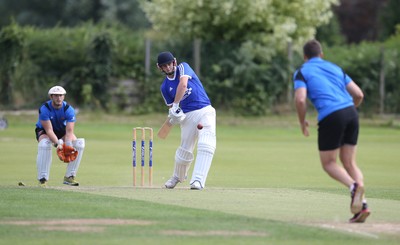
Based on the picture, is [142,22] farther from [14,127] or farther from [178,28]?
[14,127]

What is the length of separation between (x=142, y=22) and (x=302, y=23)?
2605cm

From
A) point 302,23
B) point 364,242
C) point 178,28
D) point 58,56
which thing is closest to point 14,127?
point 58,56

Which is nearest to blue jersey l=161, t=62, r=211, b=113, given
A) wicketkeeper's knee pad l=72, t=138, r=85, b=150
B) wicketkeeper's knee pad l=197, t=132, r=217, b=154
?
wicketkeeper's knee pad l=197, t=132, r=217, b=154

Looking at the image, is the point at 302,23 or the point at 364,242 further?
the point at 302,23

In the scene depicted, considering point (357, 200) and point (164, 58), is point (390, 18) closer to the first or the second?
point (164, 58)

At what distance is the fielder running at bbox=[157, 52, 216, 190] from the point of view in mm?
14336

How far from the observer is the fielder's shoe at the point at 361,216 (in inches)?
419

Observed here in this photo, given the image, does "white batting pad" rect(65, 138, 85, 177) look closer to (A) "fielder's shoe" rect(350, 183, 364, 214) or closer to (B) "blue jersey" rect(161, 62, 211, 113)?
(B) "blue jersey" rect(161, 62, 211, 113)

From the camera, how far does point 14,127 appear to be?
32.2 meters

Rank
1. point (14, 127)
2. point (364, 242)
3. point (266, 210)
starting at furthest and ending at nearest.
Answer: point (14, 127), point (266, 210), point (364, 242)

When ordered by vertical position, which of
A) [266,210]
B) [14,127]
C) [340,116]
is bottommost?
[14,127]

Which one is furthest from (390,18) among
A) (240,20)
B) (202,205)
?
(202,205)

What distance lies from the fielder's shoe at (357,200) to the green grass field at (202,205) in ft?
0.57

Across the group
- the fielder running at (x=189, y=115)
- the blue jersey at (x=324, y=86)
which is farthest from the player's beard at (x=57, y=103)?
the blue jersey at (x=324, y=86)
